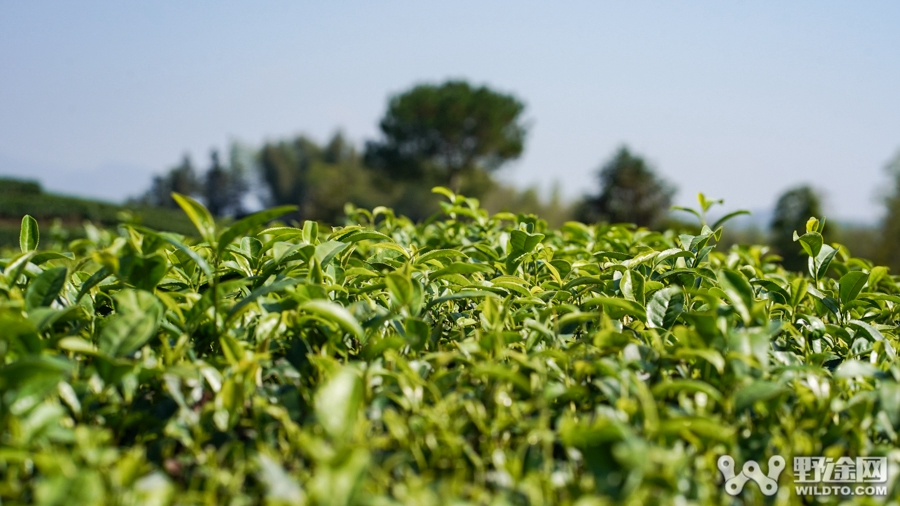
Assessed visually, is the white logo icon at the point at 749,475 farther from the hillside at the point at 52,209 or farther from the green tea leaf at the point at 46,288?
the hillside at the point at 52,209

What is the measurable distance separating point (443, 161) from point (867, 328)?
36229 mm

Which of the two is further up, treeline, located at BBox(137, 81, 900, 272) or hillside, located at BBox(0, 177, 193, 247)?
treeline, located at BBox(137, 81, 900, 272)

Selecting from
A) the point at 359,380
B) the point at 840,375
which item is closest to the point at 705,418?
the point at 840,375

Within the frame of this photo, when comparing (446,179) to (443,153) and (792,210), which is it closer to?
(443,153)

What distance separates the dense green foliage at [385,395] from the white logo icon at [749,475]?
0.04 ft

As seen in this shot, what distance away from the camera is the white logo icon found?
773 millimetres

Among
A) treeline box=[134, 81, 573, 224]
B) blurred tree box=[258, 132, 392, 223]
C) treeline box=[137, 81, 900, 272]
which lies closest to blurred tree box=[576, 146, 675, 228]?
treeline box=[137, 81, 900, 272]

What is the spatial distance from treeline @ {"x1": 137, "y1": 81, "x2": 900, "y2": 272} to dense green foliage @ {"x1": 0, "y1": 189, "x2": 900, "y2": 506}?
479 centimetres

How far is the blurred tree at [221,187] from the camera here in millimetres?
61469

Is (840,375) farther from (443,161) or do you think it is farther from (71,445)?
(443,161)

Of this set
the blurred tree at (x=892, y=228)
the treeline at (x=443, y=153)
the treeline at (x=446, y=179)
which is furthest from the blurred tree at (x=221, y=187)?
the blurred tree at (x=892, y=228)

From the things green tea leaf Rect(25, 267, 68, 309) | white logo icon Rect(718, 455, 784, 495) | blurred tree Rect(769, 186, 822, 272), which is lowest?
white logo icon Rect(718, 455, 784, 495)

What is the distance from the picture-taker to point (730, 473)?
31.0 inches

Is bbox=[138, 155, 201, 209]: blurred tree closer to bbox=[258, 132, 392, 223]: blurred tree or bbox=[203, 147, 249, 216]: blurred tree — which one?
bbox=[203, 147, 249, 216]: blurred tree
